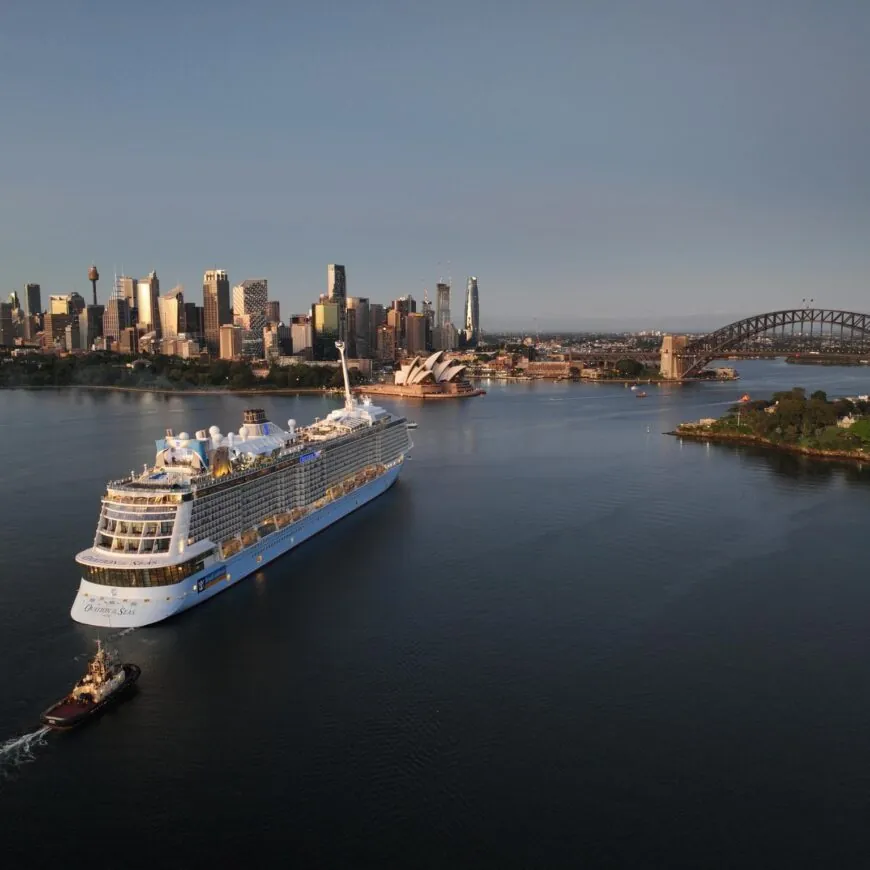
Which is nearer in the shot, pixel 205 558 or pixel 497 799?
pixel 497 799

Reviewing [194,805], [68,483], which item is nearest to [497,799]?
[194,805]

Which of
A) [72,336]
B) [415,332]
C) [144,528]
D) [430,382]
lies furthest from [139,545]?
[72,336]

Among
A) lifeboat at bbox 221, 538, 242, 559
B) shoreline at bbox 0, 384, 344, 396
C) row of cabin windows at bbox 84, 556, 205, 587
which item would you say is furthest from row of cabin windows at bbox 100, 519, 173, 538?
shoreline at bbox 0, 384, 344, 396

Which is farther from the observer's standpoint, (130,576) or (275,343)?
(275,343)

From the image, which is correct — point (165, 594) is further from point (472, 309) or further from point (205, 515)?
point (472, 309)

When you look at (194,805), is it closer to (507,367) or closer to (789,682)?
(789,682)

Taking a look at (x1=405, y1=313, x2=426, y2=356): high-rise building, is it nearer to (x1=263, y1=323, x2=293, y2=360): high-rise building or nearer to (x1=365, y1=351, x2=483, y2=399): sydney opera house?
(x1=263, y1=323, x2=293, y2=360): high-rise building
